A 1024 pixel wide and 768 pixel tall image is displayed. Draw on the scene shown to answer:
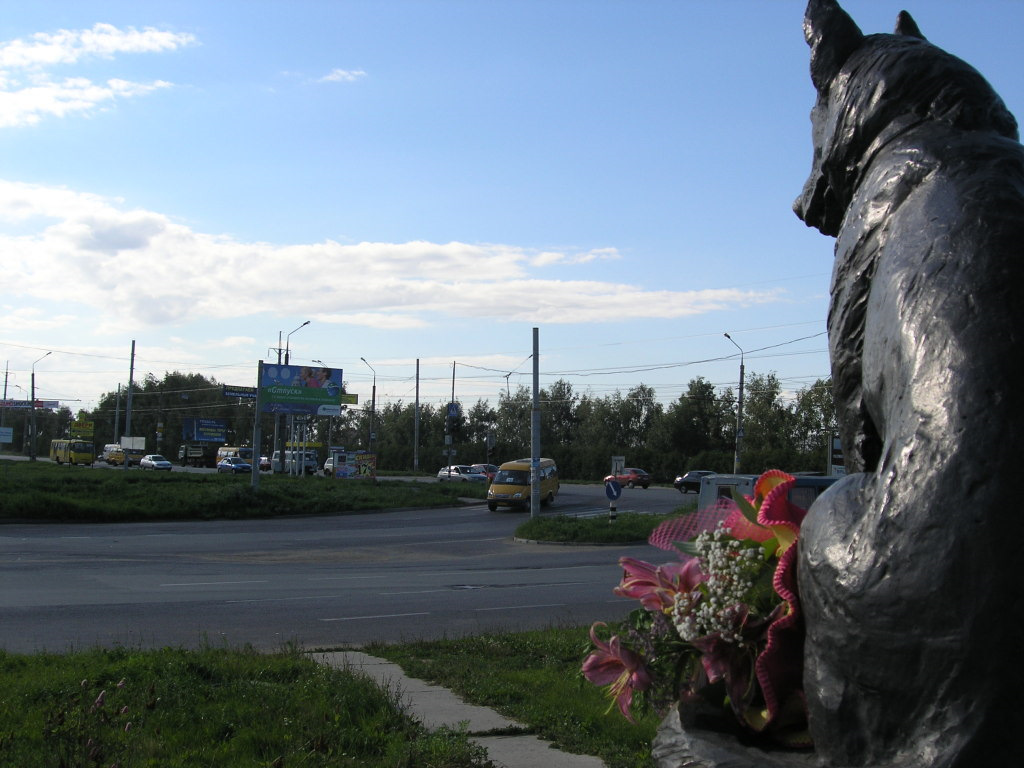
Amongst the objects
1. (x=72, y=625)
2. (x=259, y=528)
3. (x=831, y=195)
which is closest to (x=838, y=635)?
(x=831, y=195)

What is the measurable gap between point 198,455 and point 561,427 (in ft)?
140

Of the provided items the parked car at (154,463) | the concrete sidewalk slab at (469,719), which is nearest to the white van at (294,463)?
the parked car at (154,463)

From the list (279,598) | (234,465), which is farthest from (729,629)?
(234,465)

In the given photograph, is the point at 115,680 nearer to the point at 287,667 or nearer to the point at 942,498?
the point at 287,667

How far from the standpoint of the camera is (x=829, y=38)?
2072 millimetres

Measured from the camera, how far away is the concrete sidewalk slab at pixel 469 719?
17.8 ft

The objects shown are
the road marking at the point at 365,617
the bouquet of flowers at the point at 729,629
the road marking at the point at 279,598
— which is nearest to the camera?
the bouquet of flowers at the point at 729,629

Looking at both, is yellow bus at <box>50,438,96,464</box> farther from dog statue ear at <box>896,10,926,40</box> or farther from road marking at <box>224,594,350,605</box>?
dog statue ear at <box>896,10,926,40</box>

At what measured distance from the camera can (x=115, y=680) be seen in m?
6.71

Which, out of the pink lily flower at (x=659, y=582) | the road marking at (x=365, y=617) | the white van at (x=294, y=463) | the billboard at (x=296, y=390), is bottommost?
the road marking at (x=365, y=617)

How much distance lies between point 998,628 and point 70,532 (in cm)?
2783

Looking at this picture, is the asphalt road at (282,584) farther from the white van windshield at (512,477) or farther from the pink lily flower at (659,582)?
the white van windshield at (512,477)

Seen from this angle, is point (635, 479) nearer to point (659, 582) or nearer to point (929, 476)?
point (659, 582)

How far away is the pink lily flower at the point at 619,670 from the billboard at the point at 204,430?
300 feet
